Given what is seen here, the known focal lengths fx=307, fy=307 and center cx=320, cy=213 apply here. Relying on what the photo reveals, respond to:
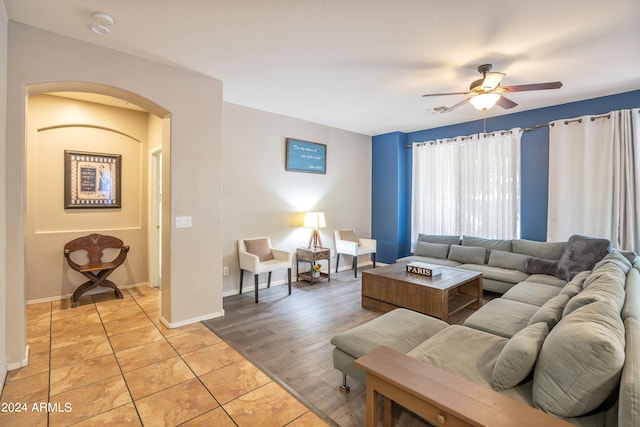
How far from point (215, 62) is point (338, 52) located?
4.02 ft

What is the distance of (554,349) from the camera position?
134 centimetres

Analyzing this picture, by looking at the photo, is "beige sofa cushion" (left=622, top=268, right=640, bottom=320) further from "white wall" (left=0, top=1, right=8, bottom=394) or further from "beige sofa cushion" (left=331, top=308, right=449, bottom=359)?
"white wall" (left=0, top=1, right=8, bottom=394)

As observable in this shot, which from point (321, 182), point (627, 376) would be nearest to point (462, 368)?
point (627, 376)

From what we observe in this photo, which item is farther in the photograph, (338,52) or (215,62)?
(215,62)

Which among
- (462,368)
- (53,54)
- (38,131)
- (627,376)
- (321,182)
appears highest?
(53,54)

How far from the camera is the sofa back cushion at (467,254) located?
184 inches

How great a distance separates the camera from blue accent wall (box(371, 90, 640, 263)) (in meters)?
4.27

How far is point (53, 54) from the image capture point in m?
2.54

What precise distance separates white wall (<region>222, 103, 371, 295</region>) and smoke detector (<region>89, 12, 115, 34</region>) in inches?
75.0

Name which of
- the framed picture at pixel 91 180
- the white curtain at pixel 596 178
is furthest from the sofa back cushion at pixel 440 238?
the framed picture at pixel 91 180

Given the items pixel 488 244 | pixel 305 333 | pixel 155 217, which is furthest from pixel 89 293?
pixel 488 244

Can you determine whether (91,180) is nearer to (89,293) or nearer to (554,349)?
(89,293)

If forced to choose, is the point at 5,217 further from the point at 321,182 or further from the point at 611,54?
the point at 611,54

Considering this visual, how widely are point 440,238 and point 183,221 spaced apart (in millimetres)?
4112
